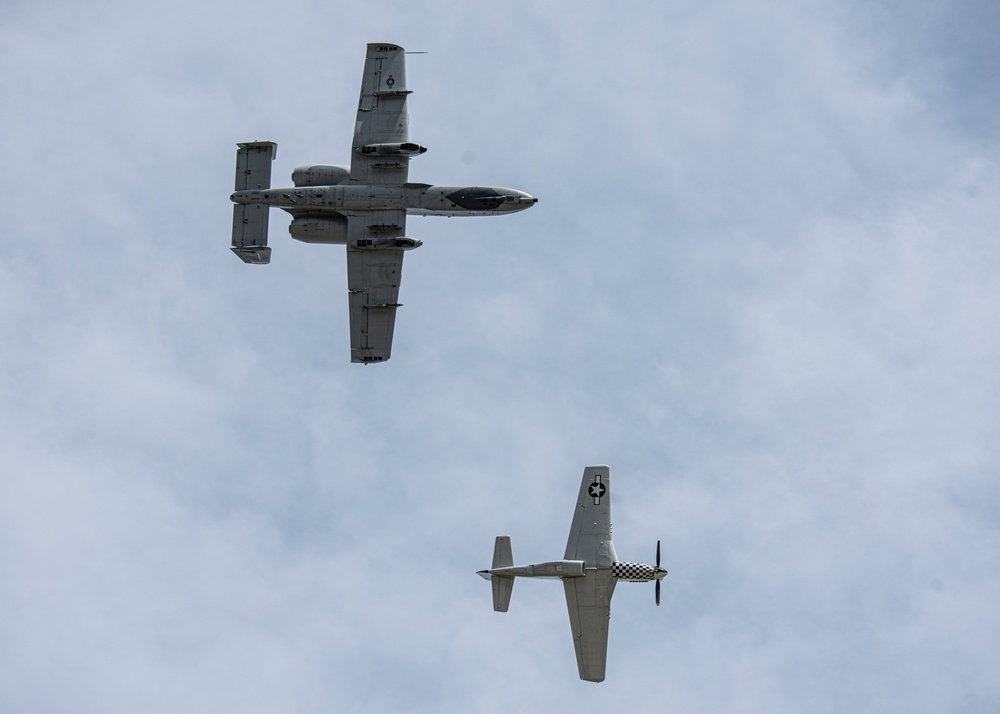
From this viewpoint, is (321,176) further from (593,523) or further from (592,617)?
(592,617)

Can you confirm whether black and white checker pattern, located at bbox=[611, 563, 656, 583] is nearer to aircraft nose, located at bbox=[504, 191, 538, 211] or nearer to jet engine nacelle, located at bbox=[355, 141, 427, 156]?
aircraft nose, located at bbox=[504, 191, 538, 211]

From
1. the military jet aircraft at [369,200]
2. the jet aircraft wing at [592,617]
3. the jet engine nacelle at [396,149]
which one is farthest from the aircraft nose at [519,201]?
the jet aircraft wing at [592,617]

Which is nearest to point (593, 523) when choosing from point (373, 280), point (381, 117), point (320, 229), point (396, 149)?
point (373, 280)

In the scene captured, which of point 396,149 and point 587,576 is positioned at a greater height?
point 396,149

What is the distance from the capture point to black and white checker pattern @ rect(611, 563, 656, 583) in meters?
71.2

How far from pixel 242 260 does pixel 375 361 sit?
1123cm

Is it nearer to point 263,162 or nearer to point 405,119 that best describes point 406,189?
point 405,119

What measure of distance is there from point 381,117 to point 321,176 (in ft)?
18.4

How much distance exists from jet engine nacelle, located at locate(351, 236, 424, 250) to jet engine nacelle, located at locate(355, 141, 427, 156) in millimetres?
5481

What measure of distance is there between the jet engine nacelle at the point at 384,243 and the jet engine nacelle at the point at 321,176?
4.20 metres

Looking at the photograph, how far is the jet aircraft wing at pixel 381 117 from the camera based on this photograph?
216 feet

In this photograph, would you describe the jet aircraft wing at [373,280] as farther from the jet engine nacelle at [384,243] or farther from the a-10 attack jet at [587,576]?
the a-10 attack jet at [587,576]

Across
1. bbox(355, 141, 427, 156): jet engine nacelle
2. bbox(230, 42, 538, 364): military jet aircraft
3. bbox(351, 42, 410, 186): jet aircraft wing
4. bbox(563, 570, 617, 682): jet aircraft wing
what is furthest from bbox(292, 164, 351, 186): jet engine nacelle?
bbox(563, 570, 617, 682): jet aircraft wing

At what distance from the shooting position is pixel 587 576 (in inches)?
2822
